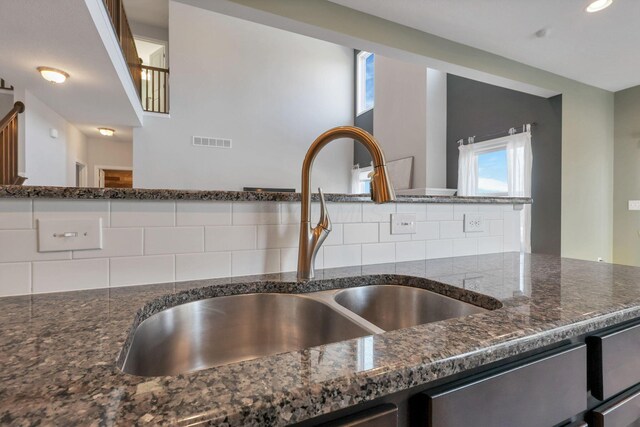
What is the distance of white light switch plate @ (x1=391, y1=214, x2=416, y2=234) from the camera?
1.12 metres

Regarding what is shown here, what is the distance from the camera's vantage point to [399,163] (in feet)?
15.6

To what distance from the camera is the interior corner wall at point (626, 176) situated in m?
3.59

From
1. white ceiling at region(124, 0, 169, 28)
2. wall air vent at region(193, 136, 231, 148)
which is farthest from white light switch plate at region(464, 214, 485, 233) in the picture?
white ceiling at region(124, 0, 169, 28)

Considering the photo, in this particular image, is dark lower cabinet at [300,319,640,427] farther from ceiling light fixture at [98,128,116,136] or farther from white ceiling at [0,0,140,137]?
ceiling light fixture at [98,128,116,136]

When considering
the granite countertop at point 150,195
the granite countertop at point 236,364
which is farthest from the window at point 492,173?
the granite countertop at point 236,364

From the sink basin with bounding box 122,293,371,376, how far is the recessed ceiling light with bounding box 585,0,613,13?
116 inches

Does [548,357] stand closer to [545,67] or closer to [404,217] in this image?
[404,217]

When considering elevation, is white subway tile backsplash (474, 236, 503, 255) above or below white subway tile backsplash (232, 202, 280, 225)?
below

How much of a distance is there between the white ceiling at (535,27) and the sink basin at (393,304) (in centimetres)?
226

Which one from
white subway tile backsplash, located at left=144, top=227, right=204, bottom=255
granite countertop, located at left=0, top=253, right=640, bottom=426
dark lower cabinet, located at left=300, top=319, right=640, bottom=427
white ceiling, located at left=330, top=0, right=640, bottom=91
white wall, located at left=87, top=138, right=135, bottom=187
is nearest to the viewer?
granite countertop, located at left=0, top=253, right=640, bottom=426

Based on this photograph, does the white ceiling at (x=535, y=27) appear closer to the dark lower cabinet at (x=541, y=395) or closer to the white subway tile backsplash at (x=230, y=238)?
the white subway tile backsplash at (x=230, y=238)

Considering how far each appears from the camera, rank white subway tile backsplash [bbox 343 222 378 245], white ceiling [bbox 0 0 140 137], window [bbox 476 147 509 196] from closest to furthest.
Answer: white subway tile backsplash [bbox 343 222 378 245], white ceiling [bbox 0 0 140 137], window [bbox 476 147 509 196]

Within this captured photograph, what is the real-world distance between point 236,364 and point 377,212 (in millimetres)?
796

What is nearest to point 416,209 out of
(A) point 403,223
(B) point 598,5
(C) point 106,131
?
(A) point 403,223
